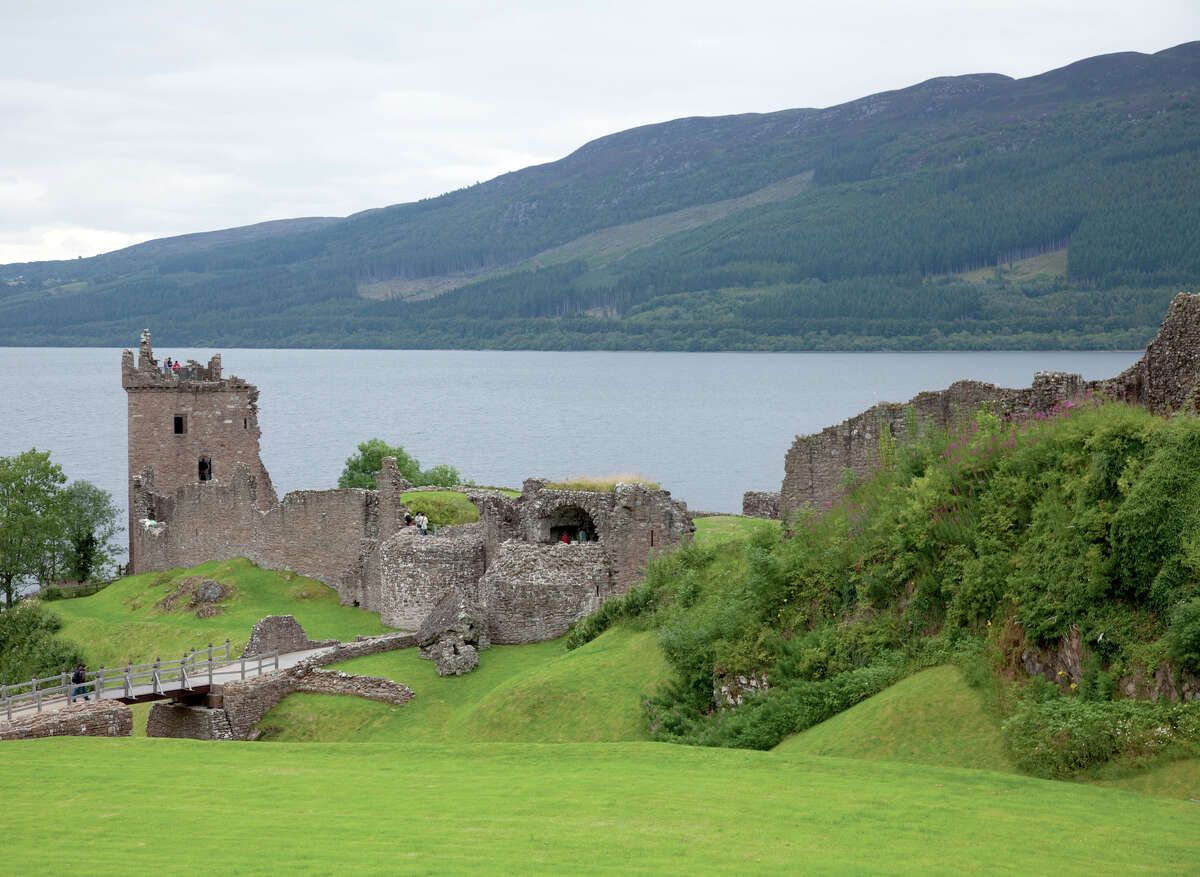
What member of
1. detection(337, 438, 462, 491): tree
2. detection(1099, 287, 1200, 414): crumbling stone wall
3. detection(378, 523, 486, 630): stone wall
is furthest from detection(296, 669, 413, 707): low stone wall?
detection(337, 438, 462, 491): tree

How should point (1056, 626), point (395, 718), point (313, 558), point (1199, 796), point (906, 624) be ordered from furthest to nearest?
point (313, 558), point (395, 718), point (906, 624), point (1056, 626), point (1199, 796)

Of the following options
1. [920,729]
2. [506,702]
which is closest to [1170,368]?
[920,729]

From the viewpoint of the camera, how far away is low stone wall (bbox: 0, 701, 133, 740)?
27047mm

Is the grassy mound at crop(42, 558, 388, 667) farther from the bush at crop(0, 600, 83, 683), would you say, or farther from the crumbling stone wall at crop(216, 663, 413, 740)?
the crumbling stone wall at crop(216, 663, 413, 740)

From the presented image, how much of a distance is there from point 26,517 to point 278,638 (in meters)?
31.1

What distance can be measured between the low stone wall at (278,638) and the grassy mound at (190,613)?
7.87 ft

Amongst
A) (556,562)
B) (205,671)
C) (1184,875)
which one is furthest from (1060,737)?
Answer: (205,671)

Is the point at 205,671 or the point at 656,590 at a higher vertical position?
the point at 656,590

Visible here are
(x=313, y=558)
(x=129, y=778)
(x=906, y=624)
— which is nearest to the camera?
(x=129, y=778)

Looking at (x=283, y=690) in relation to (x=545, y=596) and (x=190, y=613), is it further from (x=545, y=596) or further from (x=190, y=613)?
(x=190, y=613)

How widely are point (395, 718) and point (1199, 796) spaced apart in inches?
842

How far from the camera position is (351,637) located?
4388cm

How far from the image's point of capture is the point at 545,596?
39.3m

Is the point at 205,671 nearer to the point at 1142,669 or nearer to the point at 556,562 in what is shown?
the point at 556,562
